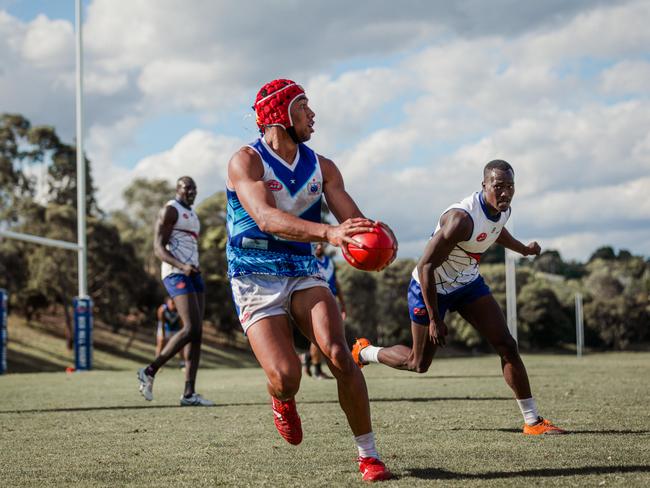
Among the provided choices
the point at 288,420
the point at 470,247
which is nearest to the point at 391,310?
the point at 470,247

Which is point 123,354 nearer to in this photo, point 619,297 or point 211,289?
point 211,289

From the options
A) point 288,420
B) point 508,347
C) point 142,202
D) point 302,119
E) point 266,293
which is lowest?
point 288,420

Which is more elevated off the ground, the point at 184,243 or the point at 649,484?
the point at 184,243

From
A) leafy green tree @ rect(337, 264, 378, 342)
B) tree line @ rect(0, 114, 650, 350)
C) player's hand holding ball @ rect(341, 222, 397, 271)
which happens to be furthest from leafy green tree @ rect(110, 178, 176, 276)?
player's hand holding ball @ rect(341, 222, 397, 271)

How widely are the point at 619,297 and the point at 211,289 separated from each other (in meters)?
46.7

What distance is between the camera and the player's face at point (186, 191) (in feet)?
33.3

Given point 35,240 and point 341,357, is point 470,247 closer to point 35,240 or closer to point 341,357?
point 341,357

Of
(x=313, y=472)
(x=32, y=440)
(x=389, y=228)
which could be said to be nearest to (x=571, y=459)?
(x=313, y=472)

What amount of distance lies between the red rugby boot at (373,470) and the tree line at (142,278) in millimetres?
39569

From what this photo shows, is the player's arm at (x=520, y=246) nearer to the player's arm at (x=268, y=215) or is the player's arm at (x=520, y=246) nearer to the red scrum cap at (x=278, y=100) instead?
the red scrum cap at (x=278, y=100)

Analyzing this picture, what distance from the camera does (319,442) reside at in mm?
6387

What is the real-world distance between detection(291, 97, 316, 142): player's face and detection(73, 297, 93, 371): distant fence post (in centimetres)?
1960

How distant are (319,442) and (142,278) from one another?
40.6 m

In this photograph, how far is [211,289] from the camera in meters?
48.9
